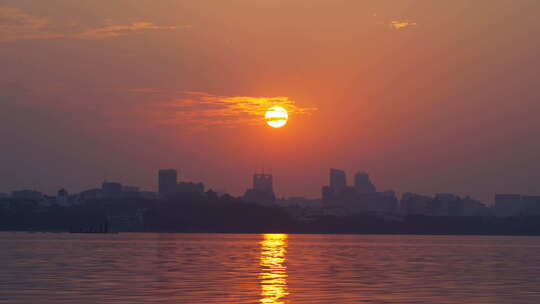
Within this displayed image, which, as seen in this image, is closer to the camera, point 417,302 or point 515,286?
point 417,302

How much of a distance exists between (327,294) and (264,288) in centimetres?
630

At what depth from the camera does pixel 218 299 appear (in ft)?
183

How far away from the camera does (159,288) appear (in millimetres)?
63781

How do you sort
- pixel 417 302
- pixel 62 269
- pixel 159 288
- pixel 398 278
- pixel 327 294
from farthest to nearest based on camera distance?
pixel 62 269 → pixel 398 278 → pixel 159 288 → pixel 327 294 → pixel 417 302

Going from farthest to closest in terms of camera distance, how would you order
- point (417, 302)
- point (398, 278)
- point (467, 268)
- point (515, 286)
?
point (467, 268), point (398, 278), point (515, 286), point (417, 302)

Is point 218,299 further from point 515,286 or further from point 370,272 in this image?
point 370,272

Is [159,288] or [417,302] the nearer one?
[417,302]

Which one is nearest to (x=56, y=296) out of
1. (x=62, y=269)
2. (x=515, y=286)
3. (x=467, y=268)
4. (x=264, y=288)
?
(x=264, y=288)

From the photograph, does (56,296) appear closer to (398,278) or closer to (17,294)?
(17,294)

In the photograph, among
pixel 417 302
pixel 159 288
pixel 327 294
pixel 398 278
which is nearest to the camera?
pixel 417 302

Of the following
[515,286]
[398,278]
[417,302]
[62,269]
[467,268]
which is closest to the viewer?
[417,302]

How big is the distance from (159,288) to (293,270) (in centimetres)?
2691

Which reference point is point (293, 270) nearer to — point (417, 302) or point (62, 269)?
point (62, 269)

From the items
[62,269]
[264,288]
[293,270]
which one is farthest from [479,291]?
[62,269]
